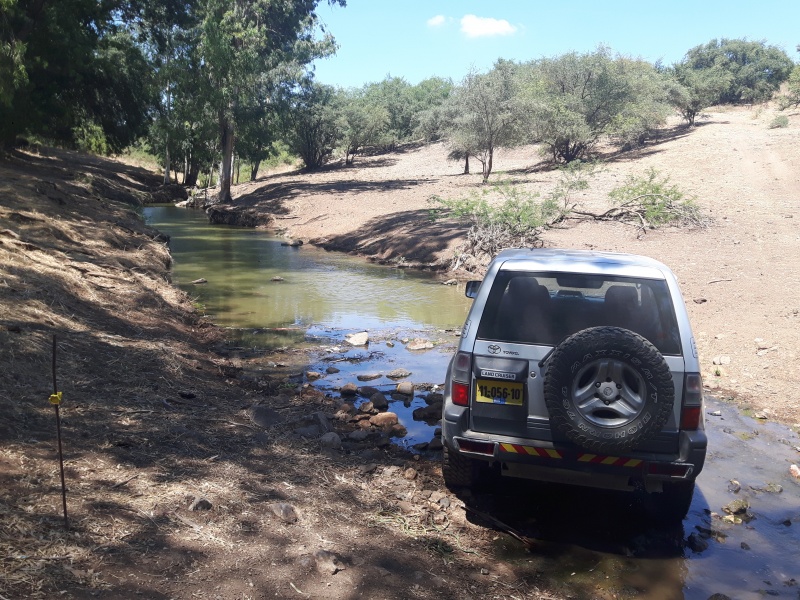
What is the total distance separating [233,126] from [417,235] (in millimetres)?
18546

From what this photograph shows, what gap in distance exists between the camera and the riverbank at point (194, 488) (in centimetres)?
347

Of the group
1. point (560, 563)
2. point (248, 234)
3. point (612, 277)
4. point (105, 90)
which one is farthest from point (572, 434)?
point (248, 234)

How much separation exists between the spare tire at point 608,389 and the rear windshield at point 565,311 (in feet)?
1.44

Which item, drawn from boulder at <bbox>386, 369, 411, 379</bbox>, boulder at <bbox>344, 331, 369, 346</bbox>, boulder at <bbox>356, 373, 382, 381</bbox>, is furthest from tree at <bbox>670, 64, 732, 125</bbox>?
boulder at <bbox>356, 373, 382, 381</bbox>

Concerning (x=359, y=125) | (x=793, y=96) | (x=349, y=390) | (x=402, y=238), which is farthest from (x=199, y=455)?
(x=793, y=96)

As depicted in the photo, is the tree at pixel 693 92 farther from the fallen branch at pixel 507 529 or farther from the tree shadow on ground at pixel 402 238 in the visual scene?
the fallen branch at pixel 507 529

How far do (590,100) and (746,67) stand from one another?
1329 inches

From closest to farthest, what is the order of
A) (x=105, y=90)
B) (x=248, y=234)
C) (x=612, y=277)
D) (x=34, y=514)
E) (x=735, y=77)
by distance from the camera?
(x=34, y=514) → (x=612, y=277) → (x=105, y=90) → (x=248, y=234) → (x=735, y=77)

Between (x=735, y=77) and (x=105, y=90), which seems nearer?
(x=105, y=90)

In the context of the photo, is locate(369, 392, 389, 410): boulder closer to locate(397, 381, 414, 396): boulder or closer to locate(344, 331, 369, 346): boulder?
locate(397, 381, 414, 396): boulder

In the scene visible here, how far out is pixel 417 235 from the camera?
71.7 feet

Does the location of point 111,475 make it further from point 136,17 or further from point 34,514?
point 136,17

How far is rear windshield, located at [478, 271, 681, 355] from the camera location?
4676 millimetres

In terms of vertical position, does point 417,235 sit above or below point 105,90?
below
